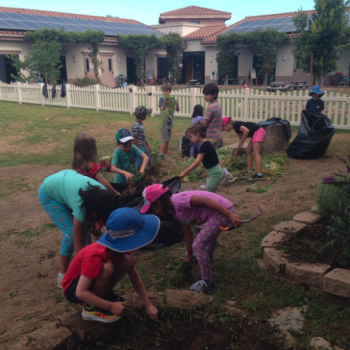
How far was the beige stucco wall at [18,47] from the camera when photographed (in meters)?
23.0

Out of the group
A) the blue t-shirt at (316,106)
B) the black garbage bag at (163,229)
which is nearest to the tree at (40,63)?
the blue t-shirt at (316,106)

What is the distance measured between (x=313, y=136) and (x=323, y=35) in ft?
46.0

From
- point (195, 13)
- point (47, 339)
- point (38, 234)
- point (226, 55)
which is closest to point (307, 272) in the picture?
point (47, 339)

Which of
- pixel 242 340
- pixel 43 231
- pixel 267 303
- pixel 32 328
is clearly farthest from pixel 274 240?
pixel 43 231

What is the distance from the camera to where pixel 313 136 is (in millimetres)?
8000

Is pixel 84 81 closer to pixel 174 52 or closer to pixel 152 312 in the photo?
pixel 174 52

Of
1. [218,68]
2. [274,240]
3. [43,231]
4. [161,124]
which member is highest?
[218,68]

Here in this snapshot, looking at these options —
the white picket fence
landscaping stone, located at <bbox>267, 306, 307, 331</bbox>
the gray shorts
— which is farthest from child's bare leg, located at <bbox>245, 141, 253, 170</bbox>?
the white picket fence

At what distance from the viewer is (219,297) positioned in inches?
122

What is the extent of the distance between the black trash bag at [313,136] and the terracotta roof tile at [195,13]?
1700 inches

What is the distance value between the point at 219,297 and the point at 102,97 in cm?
1472

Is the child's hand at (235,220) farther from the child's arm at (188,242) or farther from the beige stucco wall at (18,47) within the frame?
the beige stucco wall at (18,47)

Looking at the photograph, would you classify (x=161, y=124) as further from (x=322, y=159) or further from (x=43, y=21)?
(x=43, y=21)

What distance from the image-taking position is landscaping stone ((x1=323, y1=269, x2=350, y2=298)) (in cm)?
286
